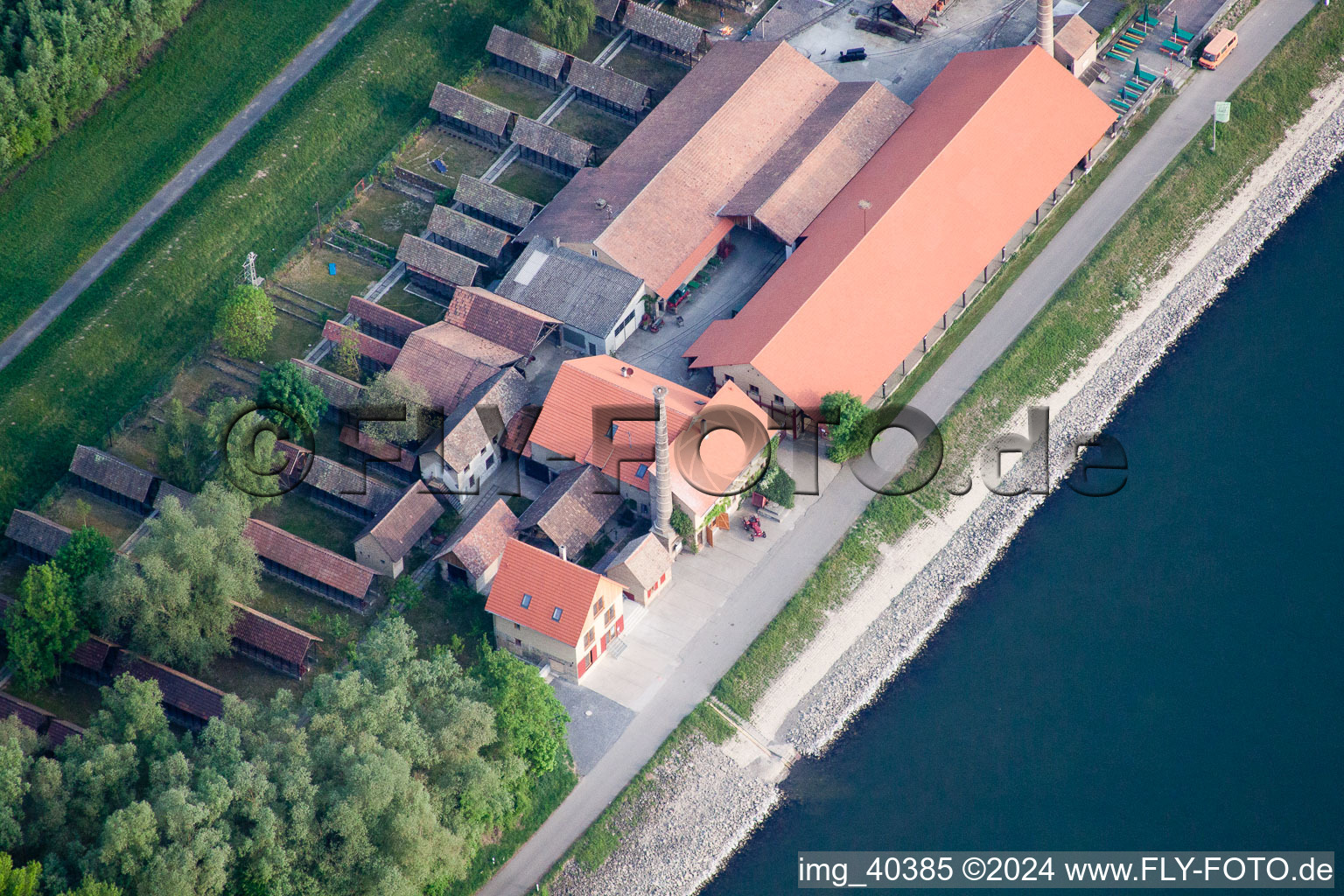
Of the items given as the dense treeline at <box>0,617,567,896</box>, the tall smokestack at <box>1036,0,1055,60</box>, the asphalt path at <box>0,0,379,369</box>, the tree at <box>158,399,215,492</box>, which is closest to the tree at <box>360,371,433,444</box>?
the tree at <box>158,399,215,492</box>

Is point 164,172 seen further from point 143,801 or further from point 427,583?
point 143,801

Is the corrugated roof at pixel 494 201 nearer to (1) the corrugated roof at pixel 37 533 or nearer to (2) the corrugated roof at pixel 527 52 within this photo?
(2) the corrugated roof at pixel 527 52

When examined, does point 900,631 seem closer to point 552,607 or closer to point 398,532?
point 552,607

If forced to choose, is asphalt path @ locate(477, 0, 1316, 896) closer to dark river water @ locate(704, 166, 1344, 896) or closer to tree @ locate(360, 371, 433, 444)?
dark river water @ locate(704, 166, 1344, 896)

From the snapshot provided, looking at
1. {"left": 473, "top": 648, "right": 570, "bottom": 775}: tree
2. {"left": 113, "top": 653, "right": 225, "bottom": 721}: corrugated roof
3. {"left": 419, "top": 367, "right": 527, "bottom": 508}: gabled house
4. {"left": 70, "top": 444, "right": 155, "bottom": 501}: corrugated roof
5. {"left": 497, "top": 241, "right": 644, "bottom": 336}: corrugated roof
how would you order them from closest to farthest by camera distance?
{"left": 473, "top": 648, "right": 570, "bottom": 775}: tree → {"left": 113, "top": 653, "right": 225, "bottom": 721}: corrugated roof → {"left": 70, "top": 444, "right": 155, "bottom": 501}: corrugated roof → {"left": 419, "top": 367, "right": 527, "bottom": 508}: gabled house → {"left": 497, "top": 241, "right": 644, "bottom": 336}: corrugated roof

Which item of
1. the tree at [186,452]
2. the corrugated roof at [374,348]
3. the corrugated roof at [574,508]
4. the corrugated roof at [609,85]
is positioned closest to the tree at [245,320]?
the corrugated roof at [374,348]

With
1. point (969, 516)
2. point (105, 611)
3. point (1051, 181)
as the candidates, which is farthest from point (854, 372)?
point (105, 611)
